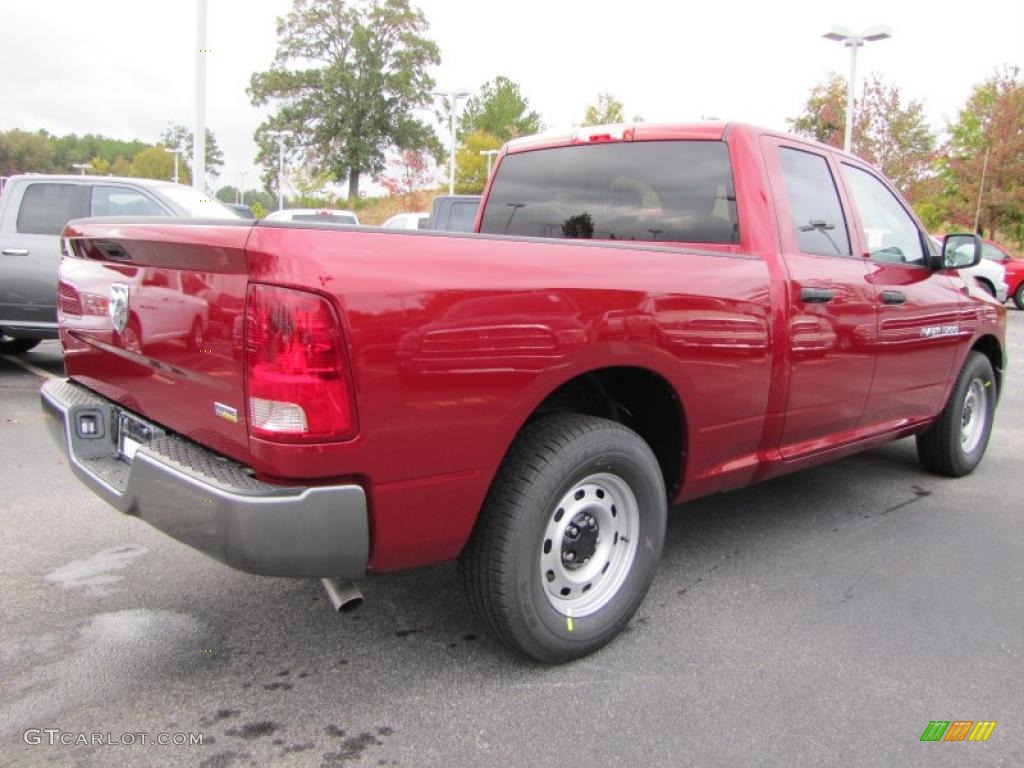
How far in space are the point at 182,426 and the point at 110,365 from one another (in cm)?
57

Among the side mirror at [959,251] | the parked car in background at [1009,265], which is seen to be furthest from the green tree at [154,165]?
the side mirror at [959,251]

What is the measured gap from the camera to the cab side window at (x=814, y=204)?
11.8 ft

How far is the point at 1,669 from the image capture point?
2648 mm

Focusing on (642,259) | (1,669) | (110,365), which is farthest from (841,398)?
(1,669)

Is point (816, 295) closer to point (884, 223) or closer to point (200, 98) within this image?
point (884, 223)

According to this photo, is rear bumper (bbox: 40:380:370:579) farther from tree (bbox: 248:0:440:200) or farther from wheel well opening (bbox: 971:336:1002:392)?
tree (bbox: 248:0:440:200)

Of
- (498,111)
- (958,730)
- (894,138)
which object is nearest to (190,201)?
(958,730)

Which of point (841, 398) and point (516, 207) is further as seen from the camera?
point (516, 207)

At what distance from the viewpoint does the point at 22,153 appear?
305 feet

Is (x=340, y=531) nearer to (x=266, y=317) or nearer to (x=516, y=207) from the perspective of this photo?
(x=266, y=317)

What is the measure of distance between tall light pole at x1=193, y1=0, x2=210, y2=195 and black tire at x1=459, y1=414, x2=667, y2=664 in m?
11.2

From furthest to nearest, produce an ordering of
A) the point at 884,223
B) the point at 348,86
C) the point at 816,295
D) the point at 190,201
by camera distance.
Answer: the point at 348,86 → the point at 190,201 → the point at 884,223 → the point at 816,295

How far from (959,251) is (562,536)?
320 centimetres

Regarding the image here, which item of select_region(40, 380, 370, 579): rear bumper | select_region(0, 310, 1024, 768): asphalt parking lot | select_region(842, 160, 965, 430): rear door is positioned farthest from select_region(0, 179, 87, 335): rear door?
select_region(842, 160, 965, 430): rear door
